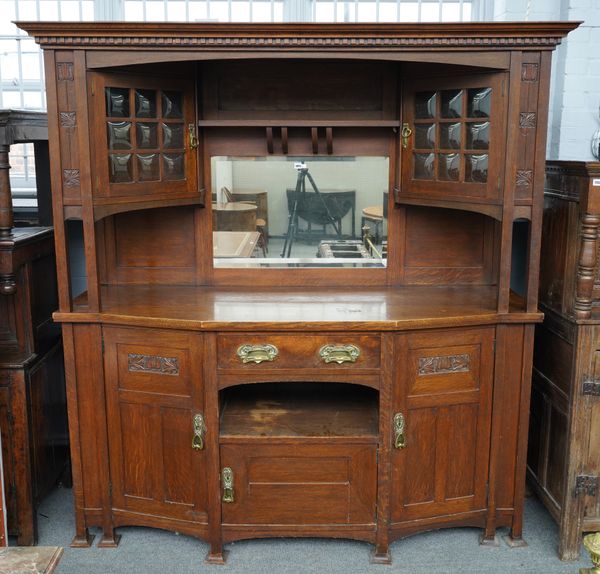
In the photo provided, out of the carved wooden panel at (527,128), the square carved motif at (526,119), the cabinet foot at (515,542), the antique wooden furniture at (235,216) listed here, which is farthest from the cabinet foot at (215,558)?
the square carved motif at (526,119)

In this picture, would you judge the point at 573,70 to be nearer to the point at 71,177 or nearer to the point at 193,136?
the point at 193,136

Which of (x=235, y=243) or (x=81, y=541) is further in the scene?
(x=235, y=243)

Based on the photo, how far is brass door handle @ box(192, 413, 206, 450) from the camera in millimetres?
2893

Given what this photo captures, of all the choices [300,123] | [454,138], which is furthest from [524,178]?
[300,123]

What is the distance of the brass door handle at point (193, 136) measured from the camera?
3.19 m

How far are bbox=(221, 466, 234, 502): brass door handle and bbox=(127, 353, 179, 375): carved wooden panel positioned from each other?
456 mm

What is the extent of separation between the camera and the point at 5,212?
2.88 m

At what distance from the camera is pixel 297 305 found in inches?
120

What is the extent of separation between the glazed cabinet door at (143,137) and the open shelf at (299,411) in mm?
965

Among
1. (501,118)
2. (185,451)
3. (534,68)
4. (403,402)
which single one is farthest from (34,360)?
(534,68)

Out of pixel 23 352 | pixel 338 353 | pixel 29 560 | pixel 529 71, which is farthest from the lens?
pixel 23 352

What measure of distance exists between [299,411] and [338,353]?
0.45 metres

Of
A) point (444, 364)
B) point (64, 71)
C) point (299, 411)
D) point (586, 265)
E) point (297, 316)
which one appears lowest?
point (299, 411)

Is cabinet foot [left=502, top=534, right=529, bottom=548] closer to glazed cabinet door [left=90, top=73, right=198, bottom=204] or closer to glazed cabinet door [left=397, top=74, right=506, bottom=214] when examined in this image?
glazed cabinet door [left=397, top=74, right=506, bottom=214]
